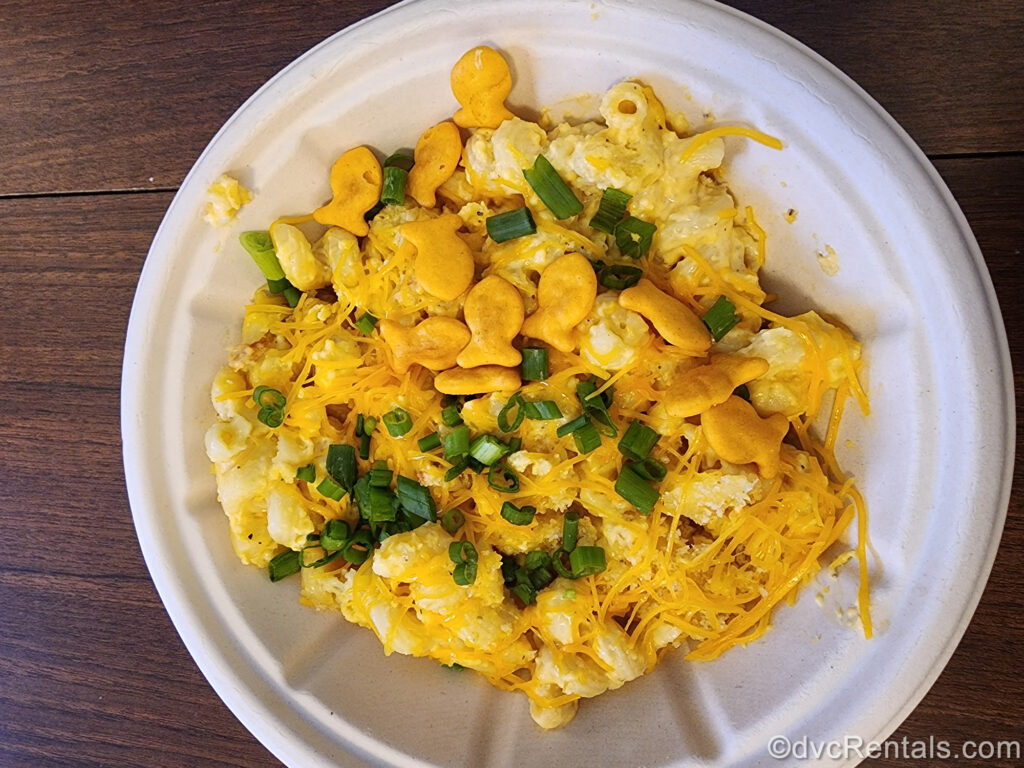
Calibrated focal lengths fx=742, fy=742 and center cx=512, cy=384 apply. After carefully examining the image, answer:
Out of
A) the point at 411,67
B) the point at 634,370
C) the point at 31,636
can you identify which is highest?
the point at 411,67

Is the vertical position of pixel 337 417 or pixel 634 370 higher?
pixel 634 370

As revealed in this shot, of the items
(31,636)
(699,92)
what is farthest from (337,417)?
(31,636)

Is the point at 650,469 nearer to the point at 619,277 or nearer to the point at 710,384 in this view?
the point at 710,384

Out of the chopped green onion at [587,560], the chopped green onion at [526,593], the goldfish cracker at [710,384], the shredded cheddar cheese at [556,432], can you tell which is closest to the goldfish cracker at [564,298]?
the shredded cheddar cheese at [556,432]

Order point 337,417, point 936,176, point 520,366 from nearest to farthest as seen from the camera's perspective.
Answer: point 936,176 → point 520,366 → point 337,417

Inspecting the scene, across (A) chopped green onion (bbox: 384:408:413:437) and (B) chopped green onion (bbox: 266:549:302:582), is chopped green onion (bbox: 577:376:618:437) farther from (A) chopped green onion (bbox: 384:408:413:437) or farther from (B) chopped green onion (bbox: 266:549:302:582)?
(B) chopped green onion (bbox: 266:549:302:582)

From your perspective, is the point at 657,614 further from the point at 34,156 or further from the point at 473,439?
the point at 34,156
